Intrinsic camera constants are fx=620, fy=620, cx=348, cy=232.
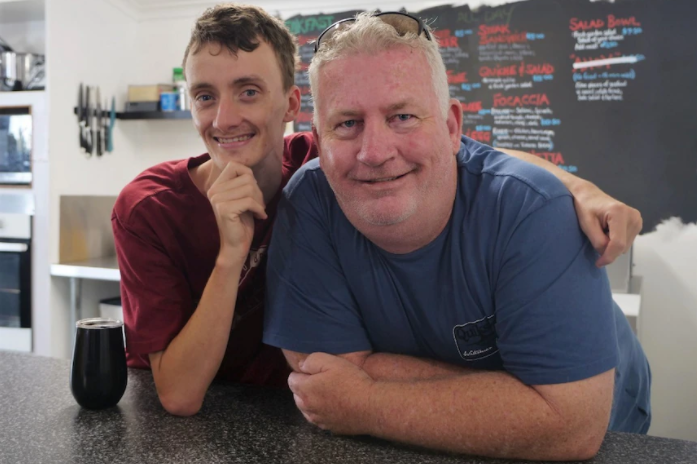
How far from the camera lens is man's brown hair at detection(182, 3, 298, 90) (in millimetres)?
1137

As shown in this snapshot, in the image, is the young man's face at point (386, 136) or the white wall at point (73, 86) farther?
the white wall at point (73, 86)

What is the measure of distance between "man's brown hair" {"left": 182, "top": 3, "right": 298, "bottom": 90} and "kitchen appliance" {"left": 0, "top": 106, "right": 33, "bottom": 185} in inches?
82.9

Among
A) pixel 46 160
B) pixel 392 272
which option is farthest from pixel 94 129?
pixel 392 272

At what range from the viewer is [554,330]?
834 mm

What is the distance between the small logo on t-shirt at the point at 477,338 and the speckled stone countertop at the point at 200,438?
0.62ft

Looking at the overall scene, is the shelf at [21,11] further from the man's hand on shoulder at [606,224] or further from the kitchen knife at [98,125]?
the man's hand on shoulder at [606,224]

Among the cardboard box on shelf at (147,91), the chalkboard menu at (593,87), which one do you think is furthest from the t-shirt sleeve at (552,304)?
the cardboard box on shelf at (147,91)

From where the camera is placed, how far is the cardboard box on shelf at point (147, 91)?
3275mm

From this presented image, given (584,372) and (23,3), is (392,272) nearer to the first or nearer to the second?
(584,372)

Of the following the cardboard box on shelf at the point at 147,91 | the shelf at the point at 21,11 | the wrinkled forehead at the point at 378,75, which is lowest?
the wrinkled forehead at the point at 378,75

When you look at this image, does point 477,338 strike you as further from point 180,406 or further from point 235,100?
point 235,100

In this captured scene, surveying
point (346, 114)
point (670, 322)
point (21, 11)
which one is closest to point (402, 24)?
point (346, 114)

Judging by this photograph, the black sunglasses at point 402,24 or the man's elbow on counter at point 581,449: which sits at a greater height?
the black sunglasses at point 402,24

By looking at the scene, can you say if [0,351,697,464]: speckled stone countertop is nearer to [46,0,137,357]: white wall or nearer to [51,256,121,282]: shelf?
[51,256,121,282]: shelf
